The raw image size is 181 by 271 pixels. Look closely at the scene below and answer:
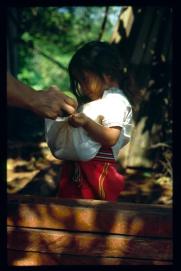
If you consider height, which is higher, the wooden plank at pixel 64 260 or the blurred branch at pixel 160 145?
the blurred branch at pixel 160 145

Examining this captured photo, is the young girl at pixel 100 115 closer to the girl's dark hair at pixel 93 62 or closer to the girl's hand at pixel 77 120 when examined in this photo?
the girl's dark hair at pixel 93 62

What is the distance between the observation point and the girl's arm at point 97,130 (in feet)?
7.36

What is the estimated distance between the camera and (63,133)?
97.2 inches

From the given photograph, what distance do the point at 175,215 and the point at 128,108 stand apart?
3.39 feet

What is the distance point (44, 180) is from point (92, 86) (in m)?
1.72

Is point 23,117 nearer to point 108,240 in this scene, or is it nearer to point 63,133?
point 63,133

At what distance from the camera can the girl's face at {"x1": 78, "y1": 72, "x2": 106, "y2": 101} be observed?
2654 millimetres

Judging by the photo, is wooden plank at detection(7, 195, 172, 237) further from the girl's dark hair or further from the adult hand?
the girl's dark hair

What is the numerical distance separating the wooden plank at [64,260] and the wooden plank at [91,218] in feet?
0.32

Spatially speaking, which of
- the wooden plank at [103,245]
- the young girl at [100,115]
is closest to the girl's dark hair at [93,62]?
the young girl at [100,115]

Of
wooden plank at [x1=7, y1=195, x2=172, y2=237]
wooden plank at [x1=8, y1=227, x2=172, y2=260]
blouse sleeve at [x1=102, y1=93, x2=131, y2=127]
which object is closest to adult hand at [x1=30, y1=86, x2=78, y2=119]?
blouse sleeve at [x1=102, y1=93, x2=131, y2=127]

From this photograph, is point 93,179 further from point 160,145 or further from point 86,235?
point 160,145

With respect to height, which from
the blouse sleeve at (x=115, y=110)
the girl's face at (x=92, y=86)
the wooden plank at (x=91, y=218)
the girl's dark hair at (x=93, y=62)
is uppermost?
the girl's dark hair at (x=93, y=62)

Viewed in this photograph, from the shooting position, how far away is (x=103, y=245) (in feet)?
5.73
